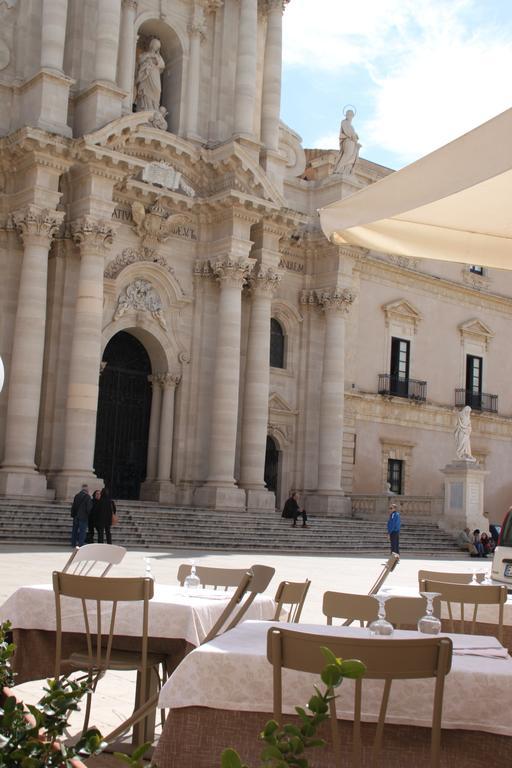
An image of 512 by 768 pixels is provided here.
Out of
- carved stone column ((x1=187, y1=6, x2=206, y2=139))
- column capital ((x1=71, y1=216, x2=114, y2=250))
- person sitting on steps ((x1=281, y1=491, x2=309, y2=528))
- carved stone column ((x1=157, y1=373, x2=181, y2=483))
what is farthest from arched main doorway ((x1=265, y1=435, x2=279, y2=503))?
carved stone column ((x1=187, y1=6, x2=206, y2=139))

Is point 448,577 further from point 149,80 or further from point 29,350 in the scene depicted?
point 149,80

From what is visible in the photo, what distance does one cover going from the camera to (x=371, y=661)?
140 inches

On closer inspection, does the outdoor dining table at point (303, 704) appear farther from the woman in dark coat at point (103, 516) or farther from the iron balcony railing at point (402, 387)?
the iron balcony railing at point (402, 387)

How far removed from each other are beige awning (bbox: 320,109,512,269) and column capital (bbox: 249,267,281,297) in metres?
21.8

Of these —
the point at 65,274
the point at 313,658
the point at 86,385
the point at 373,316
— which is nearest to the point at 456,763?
the point at 313,658

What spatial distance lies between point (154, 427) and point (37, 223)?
7.27 metres

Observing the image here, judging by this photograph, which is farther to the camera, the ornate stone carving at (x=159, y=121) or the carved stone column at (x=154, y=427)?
the carved stone column at (x=154, y=427)

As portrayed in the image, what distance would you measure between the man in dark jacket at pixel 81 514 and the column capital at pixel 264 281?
10.4m

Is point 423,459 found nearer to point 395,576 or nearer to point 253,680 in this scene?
point 395,576

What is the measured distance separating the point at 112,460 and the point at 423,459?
13215mm

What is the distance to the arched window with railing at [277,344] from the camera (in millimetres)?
31469

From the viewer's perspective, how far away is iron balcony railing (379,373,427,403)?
34406 mm

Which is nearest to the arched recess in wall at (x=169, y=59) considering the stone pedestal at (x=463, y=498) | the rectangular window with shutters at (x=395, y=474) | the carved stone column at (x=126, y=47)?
the carved stone column at (x=126, y=47)

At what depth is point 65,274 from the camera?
25312 millimetres
